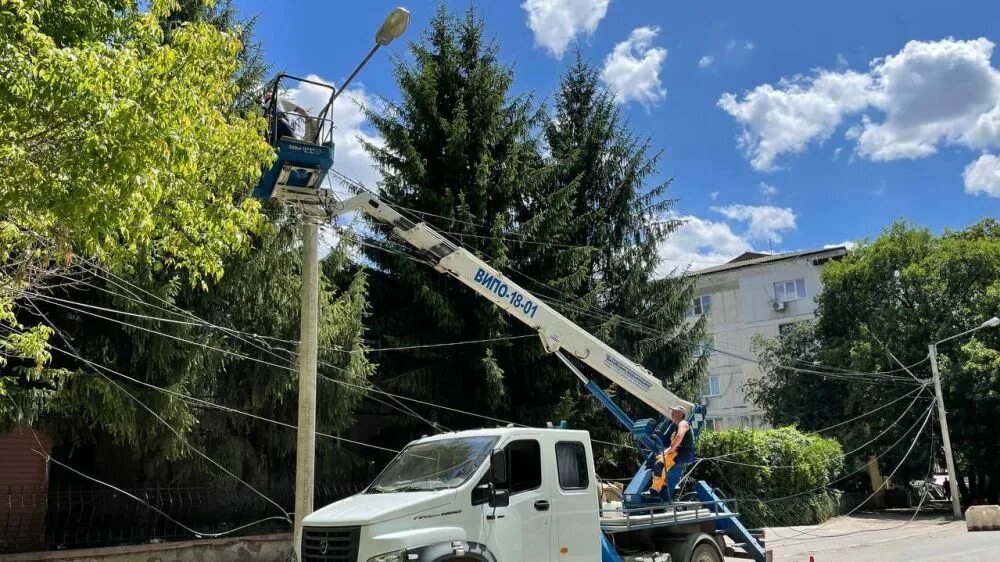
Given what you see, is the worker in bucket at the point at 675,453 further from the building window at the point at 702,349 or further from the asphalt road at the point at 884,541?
the building window at the point at 702,349

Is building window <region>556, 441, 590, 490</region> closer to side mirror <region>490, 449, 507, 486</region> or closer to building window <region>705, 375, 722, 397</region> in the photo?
side mirror <region>490, 449, 507, 486</region>

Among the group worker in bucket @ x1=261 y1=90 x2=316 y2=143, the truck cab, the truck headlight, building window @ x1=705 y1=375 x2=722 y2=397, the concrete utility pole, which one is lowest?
the truck headlight

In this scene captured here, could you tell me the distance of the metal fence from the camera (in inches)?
467

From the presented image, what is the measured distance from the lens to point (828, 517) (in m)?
25.9

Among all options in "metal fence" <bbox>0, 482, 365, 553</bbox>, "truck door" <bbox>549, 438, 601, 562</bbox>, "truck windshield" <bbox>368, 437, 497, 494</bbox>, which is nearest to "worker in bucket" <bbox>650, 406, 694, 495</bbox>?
"truck door" <bbox>549, 438, 601, 562</bbox>

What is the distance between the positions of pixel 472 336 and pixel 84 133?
1337cm

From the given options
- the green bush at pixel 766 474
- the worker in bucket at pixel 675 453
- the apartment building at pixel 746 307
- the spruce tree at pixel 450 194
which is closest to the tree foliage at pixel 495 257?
the spruce tree at pixel 450 194

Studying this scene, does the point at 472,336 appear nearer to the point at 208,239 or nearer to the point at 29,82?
the point at 208,239

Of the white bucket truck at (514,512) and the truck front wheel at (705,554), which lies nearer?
the white bucket truck at (514,512)

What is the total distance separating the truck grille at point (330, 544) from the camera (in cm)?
666

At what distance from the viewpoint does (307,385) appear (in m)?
10.4

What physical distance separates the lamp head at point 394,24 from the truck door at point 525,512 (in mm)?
5075

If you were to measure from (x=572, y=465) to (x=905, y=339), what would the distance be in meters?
26.2

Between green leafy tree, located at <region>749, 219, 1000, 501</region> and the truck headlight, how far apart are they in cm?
2694
